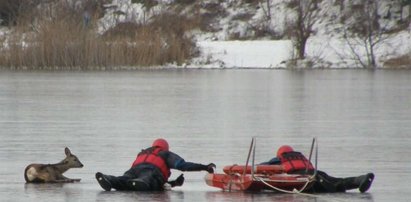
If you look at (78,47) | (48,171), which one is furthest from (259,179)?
(78,47)

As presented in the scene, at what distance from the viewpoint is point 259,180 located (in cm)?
1311

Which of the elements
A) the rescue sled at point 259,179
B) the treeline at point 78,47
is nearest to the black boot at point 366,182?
the rescue sled at point 259,179

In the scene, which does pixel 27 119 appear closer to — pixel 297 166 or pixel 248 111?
pixel 248 111

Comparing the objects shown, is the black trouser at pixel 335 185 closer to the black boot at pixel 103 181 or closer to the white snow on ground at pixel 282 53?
the black boot at pixel 103 181

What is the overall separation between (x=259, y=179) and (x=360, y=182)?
42.5 inches

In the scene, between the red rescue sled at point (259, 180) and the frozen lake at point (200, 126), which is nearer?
the red rescue sled at point (259, 180)

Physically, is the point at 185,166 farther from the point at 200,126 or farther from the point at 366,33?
the point at 366,33

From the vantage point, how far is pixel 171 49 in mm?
53531

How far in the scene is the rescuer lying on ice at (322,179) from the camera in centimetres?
1312

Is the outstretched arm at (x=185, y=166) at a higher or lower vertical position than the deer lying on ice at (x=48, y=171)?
higher

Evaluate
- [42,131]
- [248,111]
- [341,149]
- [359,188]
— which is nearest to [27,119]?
[42,131]

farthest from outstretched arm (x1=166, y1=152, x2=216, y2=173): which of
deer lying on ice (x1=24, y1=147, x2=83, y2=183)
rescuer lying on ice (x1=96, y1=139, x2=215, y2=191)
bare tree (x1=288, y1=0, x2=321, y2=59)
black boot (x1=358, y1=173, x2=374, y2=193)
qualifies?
bare tree (x1=288, y1=0, x2=321, y2=59)

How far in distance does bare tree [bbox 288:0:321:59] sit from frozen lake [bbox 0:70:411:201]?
A: 47.4ft

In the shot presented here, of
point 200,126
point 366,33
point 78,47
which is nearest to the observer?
point 200,126
